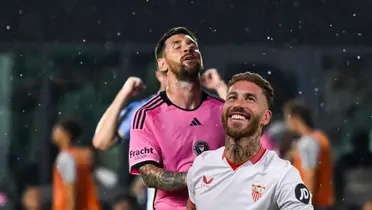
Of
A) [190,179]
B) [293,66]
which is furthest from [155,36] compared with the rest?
[190,179]

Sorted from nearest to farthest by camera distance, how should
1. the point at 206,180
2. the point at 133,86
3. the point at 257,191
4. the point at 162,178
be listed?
the point at 257,191 < the point at 206,180 < the point at 162,178 < the point at 133,86

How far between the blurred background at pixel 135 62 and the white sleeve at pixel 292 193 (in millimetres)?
5262

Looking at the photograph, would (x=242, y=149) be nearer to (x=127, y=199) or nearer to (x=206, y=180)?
(x=206, y=180)

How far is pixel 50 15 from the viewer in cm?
1045

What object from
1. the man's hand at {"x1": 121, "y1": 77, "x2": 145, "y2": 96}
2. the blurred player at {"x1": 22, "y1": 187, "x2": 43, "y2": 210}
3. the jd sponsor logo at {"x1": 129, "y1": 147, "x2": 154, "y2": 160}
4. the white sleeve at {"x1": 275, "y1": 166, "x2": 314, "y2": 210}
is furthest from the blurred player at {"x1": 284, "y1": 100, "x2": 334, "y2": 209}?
the white sleeve at {"x1": 275, "y1": 166, "x2": 314, "y2": 210}

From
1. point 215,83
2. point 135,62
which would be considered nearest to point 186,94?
point 215,83

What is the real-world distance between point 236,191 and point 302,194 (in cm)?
23

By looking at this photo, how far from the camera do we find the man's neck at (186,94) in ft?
13.5

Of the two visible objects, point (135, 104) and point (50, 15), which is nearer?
point (135, 104)

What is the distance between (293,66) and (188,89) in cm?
533

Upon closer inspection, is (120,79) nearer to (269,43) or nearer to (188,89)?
(269,43)

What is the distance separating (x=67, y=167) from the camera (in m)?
7.40

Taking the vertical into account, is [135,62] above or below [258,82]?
above

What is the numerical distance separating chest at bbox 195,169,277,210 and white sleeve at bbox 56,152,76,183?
3.88m
